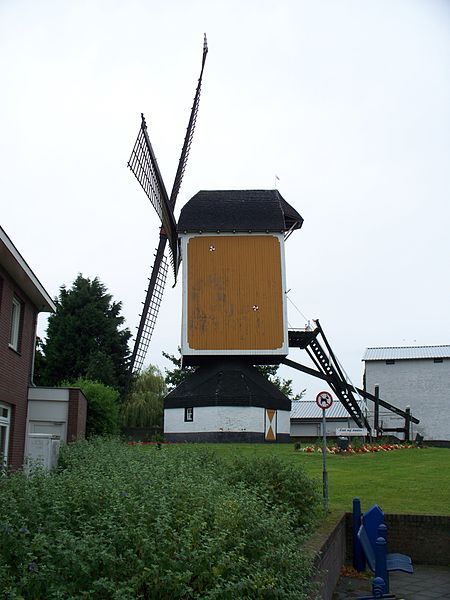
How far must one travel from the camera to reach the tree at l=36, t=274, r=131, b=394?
40.1 m

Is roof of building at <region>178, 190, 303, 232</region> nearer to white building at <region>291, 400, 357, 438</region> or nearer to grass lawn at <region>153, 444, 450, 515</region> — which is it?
grass lawn at <region>153, 444, 450, 515</region>

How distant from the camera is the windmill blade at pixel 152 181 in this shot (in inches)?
1217

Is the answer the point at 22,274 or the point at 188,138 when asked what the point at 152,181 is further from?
the point at 22,274

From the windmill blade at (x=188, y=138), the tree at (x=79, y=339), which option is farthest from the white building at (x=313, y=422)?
the windmill blade at (x=188, y=138)

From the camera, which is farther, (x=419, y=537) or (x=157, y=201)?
(x=157, y=201)

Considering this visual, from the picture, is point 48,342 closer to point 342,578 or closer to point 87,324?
point 87,324

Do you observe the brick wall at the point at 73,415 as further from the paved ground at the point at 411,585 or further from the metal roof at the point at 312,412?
the metal roof at the point at 312,412

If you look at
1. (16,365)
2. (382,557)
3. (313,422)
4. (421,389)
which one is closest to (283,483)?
(382,557)

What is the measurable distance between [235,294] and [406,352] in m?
16.2

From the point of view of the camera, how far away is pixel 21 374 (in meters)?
17.3

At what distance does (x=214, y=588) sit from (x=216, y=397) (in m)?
28.7

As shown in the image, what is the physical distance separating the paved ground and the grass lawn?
155 centimetres

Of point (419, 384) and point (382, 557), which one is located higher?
point (419, 384)

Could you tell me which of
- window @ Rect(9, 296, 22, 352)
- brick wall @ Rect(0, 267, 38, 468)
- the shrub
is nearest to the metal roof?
brick wall @ Rect(0, 267, 38, 468)
